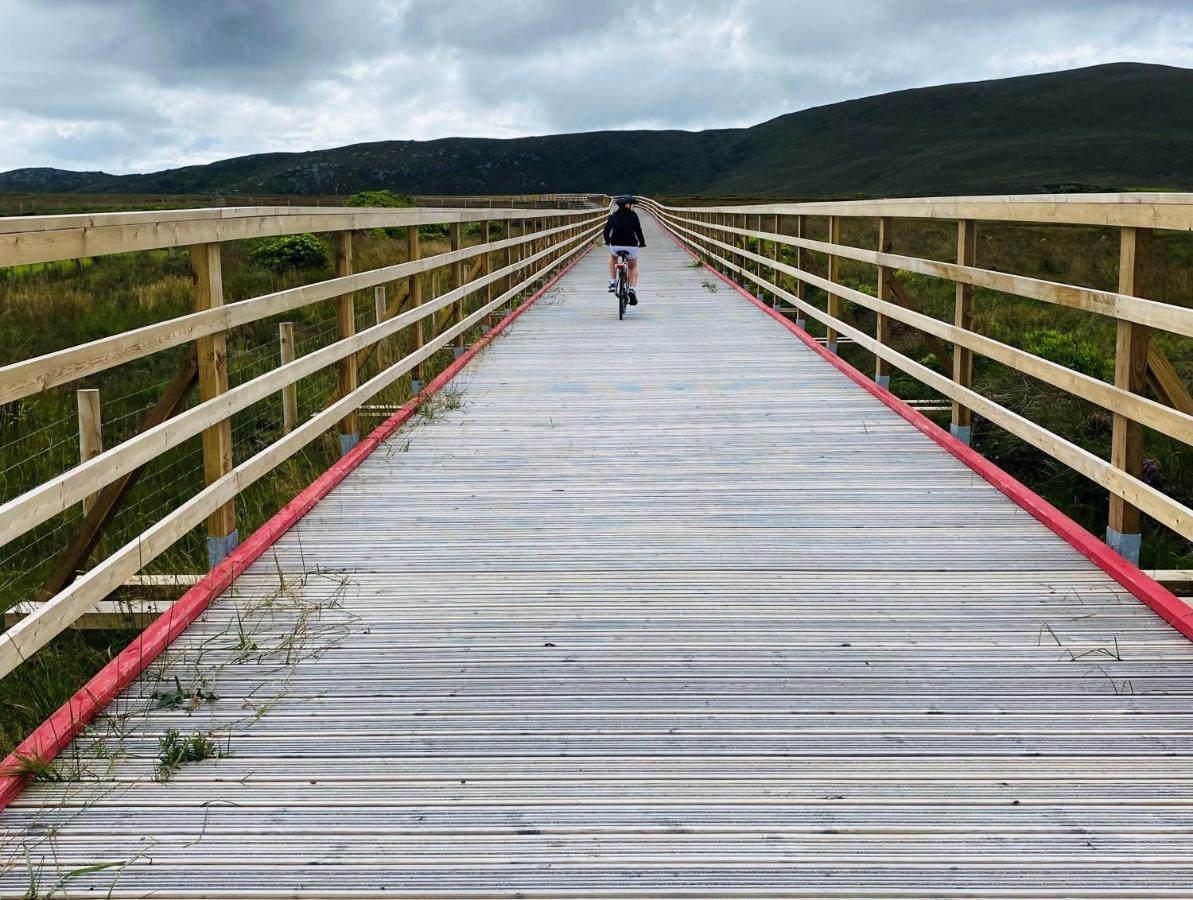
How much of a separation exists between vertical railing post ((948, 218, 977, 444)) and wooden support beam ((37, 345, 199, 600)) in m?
4.04

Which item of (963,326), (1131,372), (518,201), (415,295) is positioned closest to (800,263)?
(415,295)

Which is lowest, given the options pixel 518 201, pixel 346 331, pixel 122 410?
pixel 122 410

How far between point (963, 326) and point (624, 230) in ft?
28.1

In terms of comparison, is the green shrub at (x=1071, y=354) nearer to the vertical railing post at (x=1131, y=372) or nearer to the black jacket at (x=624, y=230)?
the black jacket at (x=624, y=230)

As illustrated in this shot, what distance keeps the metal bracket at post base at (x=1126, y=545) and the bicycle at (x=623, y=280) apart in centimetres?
982

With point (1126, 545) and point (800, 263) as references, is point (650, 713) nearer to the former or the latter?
point (1126, 545)

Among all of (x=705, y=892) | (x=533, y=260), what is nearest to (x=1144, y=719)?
(x=705, y=892)

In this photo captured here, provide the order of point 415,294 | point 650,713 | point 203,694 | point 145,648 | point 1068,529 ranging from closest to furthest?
point 650,713, point 203,694, point 145,648, point 1068,529, point 415,294

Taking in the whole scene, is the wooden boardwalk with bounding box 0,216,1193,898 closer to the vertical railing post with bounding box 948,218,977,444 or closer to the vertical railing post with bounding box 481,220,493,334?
the vertical railing post with bounding box 948,218,977,444

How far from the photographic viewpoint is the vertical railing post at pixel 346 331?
683 cm

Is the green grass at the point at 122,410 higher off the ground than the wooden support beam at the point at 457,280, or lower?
lower

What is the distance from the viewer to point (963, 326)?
6.87 m

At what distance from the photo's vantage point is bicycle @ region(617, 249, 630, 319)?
14.3 metres

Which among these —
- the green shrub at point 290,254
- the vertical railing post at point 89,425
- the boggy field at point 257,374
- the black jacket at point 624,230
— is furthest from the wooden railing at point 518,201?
the vertical railing post at point 89,425
